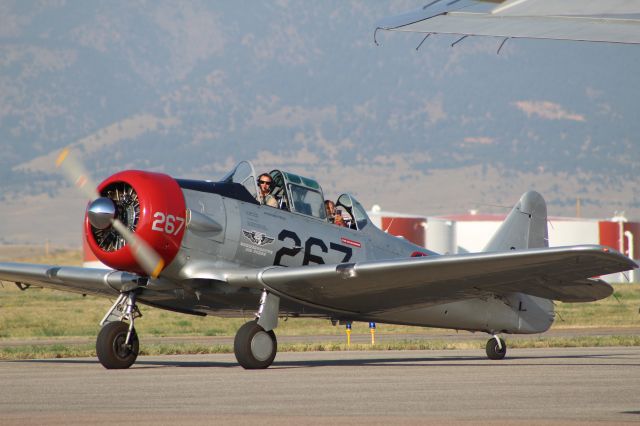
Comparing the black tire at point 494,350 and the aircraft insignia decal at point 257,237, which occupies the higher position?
the aircraft insignia decal at point 257,237

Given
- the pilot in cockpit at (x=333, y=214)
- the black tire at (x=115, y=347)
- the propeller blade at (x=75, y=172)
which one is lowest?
the black tire at (x=115, y=347)

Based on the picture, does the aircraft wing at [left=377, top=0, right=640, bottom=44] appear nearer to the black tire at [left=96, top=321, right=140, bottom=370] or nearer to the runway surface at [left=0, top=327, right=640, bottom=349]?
the black tire at [left=96, top=321, right=140, bottom=370]

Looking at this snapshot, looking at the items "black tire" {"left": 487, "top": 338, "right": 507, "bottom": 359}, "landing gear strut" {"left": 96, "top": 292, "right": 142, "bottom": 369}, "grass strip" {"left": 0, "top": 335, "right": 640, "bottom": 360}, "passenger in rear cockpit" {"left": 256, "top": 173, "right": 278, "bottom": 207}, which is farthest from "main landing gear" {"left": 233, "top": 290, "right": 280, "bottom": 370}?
"grass strip" {"left": 0, "top": 335, "right": 640, "bottom": 360}

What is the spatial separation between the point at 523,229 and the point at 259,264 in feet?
17.3

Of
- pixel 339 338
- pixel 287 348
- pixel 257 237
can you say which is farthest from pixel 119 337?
pixel 339 338

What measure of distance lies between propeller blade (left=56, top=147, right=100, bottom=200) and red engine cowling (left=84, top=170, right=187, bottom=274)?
1.27 feet

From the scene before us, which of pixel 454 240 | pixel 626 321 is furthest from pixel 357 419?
pixel 454 240

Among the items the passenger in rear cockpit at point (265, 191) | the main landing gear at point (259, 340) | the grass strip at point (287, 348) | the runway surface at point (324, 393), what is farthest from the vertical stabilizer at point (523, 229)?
the main landing gear at point (259, 340)

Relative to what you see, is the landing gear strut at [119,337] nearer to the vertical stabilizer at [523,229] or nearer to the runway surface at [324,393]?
the runway surface at [324,393]

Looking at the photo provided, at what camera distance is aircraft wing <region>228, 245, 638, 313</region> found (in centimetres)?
1398

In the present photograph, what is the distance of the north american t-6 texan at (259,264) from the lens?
1450cm

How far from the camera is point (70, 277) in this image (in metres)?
17.1

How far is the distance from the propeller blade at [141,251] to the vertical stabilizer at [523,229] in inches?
242

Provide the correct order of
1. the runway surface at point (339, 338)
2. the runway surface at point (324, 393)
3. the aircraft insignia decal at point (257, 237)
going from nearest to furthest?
the runway surface at point (324, 393) < the aircraft insignia decal at point (257, 237) < the runway surface at point (339, 338)
